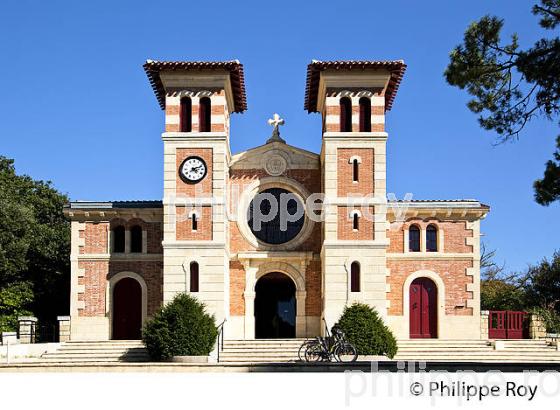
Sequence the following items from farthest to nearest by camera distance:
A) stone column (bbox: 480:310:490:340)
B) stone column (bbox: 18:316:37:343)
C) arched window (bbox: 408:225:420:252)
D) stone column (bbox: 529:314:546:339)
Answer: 1. stone column (bbox: 529:314:546:339)
2. arched window (bbox: 408:225:420:252)
3. stone column (bbox: 18:316:37:343)
4. stone column (bbox: 480:310:490:340)

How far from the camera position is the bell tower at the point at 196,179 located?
32219mm

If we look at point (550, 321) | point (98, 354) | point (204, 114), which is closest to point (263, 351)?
A: point (98, 354)

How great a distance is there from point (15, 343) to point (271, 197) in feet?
36.4

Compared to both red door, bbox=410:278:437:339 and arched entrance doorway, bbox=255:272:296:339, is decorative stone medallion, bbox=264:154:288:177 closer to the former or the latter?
arched entrance doorway, bbox=255:272:296:339

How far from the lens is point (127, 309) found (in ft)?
113

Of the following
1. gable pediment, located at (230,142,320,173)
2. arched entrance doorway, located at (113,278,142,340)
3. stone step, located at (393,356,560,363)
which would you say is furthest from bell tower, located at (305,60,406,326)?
arched entrance doorway, located at (113,278,142,340)

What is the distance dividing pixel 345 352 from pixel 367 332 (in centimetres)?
142

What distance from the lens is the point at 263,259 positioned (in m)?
34.2

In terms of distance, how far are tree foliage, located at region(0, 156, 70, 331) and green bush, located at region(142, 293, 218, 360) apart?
10.9 meters

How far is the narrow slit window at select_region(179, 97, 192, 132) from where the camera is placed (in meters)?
33.2

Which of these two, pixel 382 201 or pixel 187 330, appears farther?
pixel 382 201

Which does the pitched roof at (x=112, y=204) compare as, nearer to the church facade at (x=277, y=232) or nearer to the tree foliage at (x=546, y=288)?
the church facade at (x=277, y=232)
